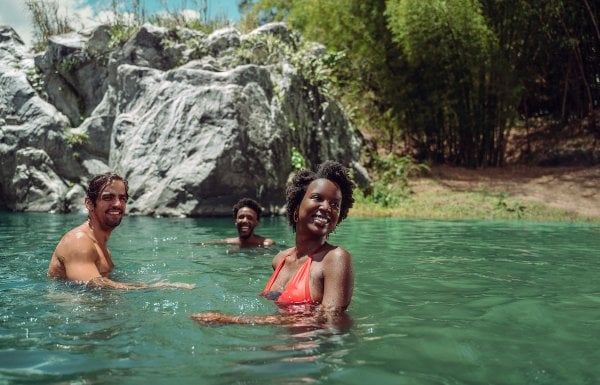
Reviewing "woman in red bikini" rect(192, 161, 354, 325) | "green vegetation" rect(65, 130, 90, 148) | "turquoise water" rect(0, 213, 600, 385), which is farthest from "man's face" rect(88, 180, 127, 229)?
"green vegetation" rect(65, 130, 90, 148)

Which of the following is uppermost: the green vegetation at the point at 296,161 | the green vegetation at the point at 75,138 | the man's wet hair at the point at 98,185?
the green vegetation at the point at 75,138

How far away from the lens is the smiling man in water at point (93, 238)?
4699 mm

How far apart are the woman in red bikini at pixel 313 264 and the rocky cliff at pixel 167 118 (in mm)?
9402

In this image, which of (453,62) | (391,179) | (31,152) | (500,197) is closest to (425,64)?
(453,62)

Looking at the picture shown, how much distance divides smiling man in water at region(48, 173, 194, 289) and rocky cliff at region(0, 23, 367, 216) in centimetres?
787

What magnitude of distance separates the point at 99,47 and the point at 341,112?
7183mm

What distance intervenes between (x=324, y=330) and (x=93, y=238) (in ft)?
8.55

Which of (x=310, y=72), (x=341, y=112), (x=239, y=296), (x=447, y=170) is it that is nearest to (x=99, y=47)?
(x=310, y=72)

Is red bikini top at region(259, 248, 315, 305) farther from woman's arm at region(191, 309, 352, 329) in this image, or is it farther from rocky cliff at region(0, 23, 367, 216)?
rocky cliff at region(0, 23, 367, 216)

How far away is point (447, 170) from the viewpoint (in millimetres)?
18375

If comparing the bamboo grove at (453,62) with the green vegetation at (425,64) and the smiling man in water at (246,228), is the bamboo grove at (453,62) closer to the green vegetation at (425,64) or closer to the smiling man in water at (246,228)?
the green vegetation at (425,64)

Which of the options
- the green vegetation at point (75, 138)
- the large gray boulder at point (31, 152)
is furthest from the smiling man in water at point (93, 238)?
the green vegetation at point (75, 138)

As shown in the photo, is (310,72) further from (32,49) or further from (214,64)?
(32,49)

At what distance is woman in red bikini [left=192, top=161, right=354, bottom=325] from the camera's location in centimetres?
326
